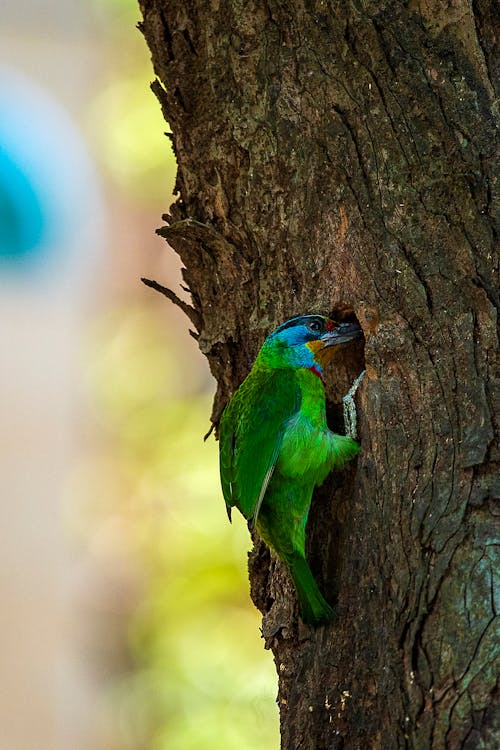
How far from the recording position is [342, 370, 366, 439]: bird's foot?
2.98 metres

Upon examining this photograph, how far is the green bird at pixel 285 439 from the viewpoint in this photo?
119 inches

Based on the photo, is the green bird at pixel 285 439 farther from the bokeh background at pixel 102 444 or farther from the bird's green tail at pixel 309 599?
the bokeh background at pixel 102 444

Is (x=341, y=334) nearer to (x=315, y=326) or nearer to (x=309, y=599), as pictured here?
(x=315, y=326)

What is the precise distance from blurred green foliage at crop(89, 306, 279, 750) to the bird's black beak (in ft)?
9.21

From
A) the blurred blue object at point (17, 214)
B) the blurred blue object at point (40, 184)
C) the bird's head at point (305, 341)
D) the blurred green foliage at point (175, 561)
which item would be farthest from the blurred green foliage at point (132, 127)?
the bird's head at point (305, 341)

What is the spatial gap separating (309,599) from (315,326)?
0.78 m

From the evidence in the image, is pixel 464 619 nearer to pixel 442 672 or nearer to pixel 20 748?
pixel 442 672

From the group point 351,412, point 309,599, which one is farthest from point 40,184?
point 309,599

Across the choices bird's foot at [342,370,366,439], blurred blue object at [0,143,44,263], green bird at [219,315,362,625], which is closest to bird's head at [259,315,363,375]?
green bird at [219,315,362,625]

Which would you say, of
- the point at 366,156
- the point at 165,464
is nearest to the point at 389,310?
the point at 366,156

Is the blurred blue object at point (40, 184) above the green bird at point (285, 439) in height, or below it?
above

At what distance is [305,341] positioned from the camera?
3127 millimetres

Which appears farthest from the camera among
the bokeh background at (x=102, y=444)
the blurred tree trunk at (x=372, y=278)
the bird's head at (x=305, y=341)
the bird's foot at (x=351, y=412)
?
the bokeh background at (x=102, y=444)

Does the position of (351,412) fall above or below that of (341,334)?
below
